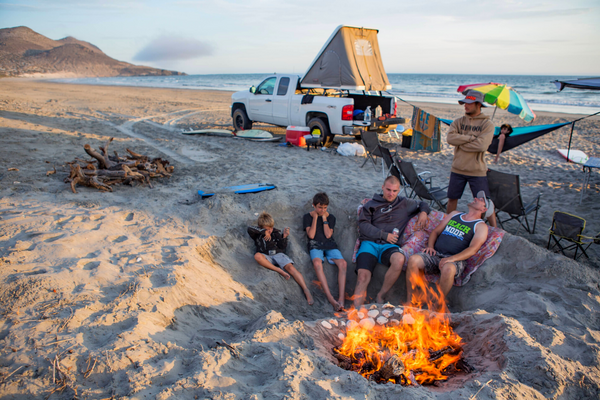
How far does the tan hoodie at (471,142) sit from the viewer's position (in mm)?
4332

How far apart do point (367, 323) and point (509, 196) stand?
324 cm

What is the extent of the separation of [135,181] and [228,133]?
210 inches

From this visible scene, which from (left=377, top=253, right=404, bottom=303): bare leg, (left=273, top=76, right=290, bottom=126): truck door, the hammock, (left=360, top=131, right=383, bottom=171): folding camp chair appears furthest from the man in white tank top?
(left=273, top=76, right=290, bottom=126): truck door

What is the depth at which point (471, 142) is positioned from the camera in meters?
4.38

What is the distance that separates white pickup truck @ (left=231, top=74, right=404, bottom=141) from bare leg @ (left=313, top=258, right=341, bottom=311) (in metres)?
5.45

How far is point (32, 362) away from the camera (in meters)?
2.08

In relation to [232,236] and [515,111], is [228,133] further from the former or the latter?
[515,111]

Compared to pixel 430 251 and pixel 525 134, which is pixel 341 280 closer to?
pixel 430 251

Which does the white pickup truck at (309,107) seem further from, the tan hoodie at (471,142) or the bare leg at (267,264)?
the bare leg at (267,264)

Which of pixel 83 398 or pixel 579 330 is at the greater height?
pixel 83 398

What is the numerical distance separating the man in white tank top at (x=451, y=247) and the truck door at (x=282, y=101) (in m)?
7.23

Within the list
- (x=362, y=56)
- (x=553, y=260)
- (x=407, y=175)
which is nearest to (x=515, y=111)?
(x=407, y=175)

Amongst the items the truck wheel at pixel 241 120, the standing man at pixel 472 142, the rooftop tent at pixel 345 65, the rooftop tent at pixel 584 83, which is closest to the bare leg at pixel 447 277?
the standing man at pixel 472 142

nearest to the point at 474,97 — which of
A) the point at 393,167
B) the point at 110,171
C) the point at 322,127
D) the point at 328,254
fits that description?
the point at 393,167
